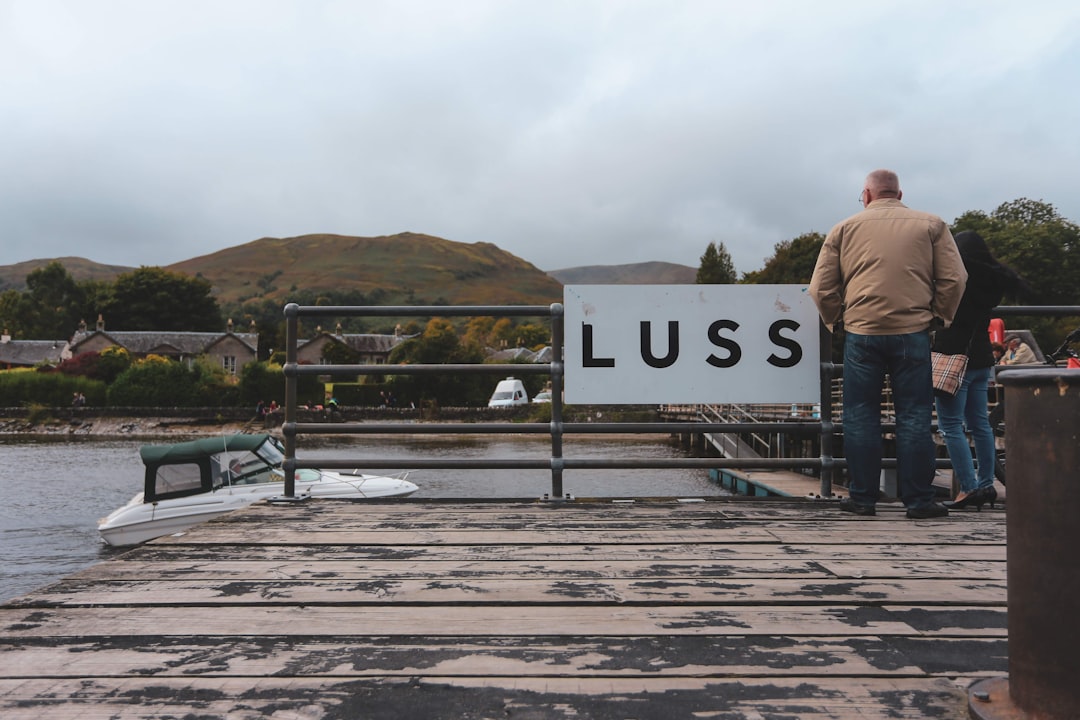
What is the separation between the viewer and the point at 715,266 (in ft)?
324

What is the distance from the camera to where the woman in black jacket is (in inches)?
174

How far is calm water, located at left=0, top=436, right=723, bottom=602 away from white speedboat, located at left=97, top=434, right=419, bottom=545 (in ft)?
2.77

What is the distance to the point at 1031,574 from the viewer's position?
1610mm

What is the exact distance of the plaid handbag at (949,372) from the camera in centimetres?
444

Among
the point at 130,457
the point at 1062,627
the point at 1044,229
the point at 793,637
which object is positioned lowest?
the point at 130,457

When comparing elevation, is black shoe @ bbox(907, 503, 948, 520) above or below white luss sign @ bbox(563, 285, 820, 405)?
below

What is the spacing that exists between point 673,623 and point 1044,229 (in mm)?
83657

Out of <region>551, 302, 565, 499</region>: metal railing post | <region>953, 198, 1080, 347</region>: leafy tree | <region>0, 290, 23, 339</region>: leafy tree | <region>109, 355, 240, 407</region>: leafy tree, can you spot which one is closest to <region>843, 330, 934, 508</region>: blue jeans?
<region>551, 302, 565, 499</region>: metal railing post

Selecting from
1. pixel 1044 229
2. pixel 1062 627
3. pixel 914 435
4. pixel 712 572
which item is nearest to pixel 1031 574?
pixel 1062 627

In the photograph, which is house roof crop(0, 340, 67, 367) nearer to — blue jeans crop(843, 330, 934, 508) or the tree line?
the tree line

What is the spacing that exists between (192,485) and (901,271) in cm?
1509

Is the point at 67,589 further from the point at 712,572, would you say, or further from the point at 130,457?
the point at 130,457

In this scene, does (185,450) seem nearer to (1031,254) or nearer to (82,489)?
(82,489)

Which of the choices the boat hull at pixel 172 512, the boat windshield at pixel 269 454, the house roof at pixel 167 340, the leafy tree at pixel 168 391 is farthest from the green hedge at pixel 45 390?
the boat windshield at pixel 269 454
